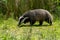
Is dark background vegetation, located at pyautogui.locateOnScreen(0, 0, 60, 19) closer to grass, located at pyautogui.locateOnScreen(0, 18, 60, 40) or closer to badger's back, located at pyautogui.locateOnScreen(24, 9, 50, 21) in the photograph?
grass, located at pyautogui.locateOnScreen(0, 18, 60, 40)

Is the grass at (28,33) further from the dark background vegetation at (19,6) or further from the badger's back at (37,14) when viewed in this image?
the badger's back at (37,14)

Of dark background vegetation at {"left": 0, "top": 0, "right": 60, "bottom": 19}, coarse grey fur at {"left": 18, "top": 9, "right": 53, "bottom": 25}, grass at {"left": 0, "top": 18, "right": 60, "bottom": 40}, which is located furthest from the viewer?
dark background vegetation at {"left": 0, "top": 0, "right": 60, "bottom": 19}

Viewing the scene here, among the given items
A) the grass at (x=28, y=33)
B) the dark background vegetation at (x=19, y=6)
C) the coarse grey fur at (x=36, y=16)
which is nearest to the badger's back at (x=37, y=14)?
the coarse grey fur at (x=36, y=16)

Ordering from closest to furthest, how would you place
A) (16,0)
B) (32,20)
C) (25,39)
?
(25,39)
(32,20)
(16,0)

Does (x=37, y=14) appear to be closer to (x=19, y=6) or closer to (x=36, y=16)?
(x=36, y=16)

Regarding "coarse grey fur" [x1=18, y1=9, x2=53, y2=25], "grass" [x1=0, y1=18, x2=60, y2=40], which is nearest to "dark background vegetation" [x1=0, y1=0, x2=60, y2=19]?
"grass" [x1=0, y1=18, x2=60, y2=40]

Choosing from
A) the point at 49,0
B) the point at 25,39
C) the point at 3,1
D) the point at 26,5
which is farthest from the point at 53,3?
the point at 25,39

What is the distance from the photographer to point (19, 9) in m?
14.6

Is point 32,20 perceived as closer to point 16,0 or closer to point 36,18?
point 36,18

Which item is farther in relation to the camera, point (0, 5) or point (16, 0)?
point (0, 5)

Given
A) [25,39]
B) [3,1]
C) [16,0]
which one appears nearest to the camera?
[25,39]

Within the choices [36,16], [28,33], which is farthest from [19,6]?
[28,33]

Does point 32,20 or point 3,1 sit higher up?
point 3,1

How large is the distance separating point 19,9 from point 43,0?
4.63ft
